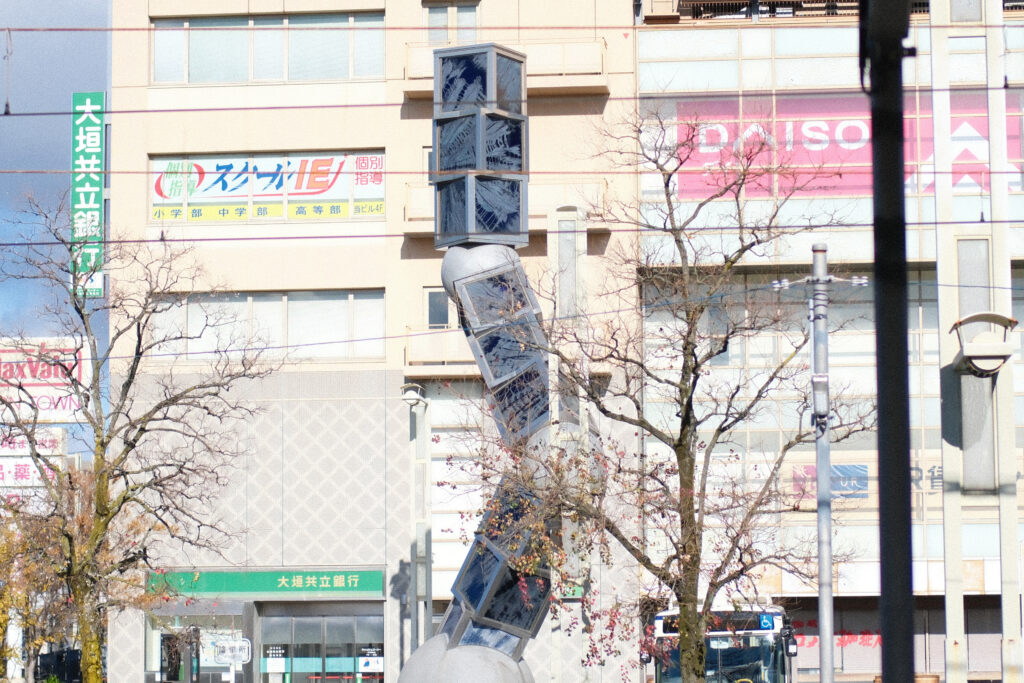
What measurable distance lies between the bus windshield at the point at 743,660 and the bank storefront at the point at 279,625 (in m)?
10.3

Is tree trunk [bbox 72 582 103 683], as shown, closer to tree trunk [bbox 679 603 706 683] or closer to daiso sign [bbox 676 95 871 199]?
tree trunk [bbox 679 603 706 683]

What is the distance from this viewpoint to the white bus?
2473 centimetres

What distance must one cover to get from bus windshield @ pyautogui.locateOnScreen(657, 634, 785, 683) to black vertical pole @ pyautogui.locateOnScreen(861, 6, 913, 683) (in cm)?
2036

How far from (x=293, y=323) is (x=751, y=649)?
575 inches

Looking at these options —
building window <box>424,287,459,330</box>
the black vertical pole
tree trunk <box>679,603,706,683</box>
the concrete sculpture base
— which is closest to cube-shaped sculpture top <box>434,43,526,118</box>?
tree trunk <box>679,603,706,683</box>

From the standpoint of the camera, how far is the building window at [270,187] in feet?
112

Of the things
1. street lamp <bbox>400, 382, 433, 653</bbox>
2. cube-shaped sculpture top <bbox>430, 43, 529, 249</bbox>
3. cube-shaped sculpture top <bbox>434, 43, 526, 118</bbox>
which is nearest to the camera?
cube-shaped sculpture top <bbox>430, 43, 529, 249</bbox>

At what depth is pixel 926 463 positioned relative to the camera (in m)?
32.2

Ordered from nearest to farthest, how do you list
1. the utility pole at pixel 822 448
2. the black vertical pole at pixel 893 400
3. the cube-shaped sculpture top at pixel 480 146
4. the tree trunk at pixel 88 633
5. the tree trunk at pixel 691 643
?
1. the black vertical pole at pixel 893 400
2. the utility pole at pixel 822 448
3. the tree trunk at pixel 691 643
4. the cube-shaped sculpture top at pixel 480 146
5. the tree trunk at pixel 88 633

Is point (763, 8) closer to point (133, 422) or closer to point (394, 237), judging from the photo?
point (394, 237)

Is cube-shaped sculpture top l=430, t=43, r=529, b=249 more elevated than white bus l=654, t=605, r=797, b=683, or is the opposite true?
cube-shaped sculpture top l=430, t=43, r=529, b=249

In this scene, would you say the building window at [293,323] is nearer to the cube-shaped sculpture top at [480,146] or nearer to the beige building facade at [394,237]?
the beige building facade at [394,237]

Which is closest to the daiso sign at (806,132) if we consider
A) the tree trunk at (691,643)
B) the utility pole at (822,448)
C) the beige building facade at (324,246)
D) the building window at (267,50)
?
the beige building facade at (324,246)

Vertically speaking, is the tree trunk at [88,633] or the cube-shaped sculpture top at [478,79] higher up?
the cube-shaped sculpture top at [478,79]
